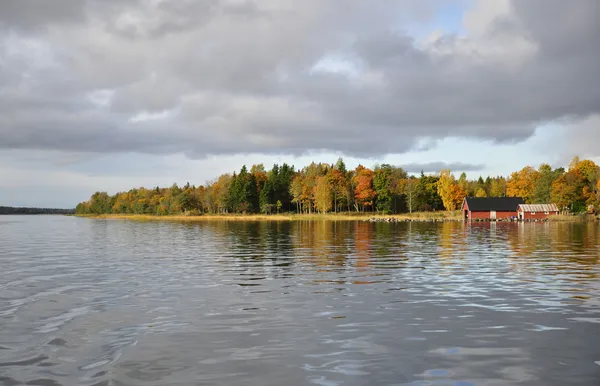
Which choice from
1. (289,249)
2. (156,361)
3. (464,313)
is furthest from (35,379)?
(289,249)

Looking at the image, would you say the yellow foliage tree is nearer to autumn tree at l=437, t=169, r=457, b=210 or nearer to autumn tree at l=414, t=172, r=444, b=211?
autumn tree at l=437, t=169, r=457, b=210

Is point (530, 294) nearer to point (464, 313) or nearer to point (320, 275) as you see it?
point (464, 313)

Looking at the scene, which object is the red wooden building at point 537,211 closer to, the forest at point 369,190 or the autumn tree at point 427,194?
the forest at point 369,190

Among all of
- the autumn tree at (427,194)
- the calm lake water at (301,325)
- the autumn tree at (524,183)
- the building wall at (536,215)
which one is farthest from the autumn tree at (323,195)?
the calm lake water at (301,325)

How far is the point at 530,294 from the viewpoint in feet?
56.5

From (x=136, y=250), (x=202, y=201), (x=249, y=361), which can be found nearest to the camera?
(x=249, y=361)

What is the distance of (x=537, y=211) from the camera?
11881 cm

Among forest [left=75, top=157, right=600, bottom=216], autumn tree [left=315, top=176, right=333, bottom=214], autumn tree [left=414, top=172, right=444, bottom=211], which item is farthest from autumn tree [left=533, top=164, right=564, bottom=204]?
autumn tree [left=315, top=176, right=333, bottom=214]

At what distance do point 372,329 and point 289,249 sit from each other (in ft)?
79.7

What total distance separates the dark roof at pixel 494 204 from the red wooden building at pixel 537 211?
367 cm

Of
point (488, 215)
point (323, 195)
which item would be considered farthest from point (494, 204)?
point (323, 195)

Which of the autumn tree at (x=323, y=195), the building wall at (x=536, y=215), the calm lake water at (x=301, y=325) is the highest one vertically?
the autumn tree at (x=323, y=195)

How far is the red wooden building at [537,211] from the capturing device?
118 meters

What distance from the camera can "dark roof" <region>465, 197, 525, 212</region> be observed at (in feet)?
402
